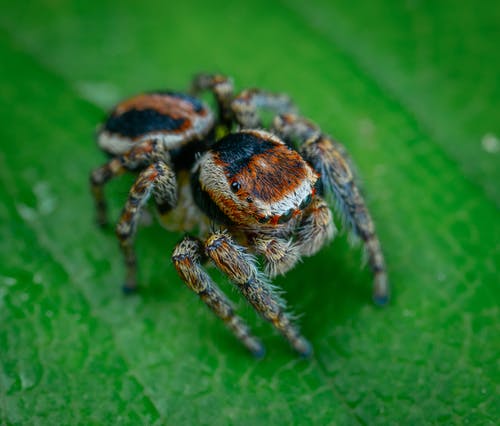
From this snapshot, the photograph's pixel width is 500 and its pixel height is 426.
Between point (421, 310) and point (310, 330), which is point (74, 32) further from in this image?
point (421, 310)

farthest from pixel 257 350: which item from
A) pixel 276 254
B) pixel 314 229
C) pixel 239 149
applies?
pixel 239 149

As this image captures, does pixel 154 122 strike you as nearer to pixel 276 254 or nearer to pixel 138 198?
pixel 138 198

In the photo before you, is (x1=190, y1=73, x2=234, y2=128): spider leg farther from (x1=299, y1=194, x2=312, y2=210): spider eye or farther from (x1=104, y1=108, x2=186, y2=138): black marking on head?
(x1=299, y1=194, x2=312, y2=210): spider eye

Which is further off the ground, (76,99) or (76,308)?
(76,99)

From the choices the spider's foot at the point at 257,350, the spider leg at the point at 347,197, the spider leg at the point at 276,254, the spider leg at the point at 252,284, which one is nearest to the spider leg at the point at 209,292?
the spider's foot at the point at 257,350

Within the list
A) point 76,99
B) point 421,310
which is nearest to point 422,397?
point 421,310
